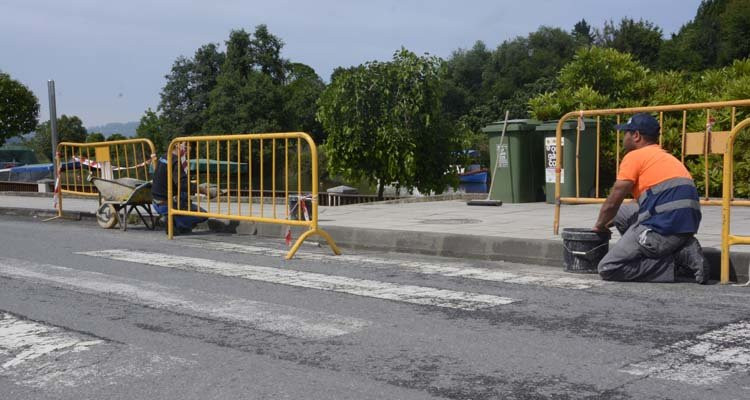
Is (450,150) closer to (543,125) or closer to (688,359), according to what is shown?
(543,125)

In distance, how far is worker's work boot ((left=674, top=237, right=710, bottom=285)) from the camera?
23.4ft

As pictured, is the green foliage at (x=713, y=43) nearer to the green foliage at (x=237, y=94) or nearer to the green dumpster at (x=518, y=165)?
the green foliage at (x=237, y=94)

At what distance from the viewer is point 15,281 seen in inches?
304

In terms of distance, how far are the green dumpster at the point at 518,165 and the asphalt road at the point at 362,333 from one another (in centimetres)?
715

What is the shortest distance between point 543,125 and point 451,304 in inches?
371

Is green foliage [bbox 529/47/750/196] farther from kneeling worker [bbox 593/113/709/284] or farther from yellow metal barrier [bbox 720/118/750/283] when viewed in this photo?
kneeling worker [bbox 593/113/709/284]

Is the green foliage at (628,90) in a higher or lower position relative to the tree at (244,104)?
lower

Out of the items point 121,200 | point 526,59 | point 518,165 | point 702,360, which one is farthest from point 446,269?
point 526,59

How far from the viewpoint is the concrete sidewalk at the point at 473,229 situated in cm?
900

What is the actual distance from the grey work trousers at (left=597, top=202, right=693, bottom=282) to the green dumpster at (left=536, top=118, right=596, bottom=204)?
7.42 m

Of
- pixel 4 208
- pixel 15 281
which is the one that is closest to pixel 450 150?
pixel 4 208

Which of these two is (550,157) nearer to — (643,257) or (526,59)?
(643,257)

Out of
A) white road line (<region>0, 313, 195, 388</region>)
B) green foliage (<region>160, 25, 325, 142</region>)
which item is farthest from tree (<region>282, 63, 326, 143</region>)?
white road line (<region>0, 313, 195, 388</region>)

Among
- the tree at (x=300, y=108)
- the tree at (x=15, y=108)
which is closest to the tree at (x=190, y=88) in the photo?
the tree at (x=300, y=108)
